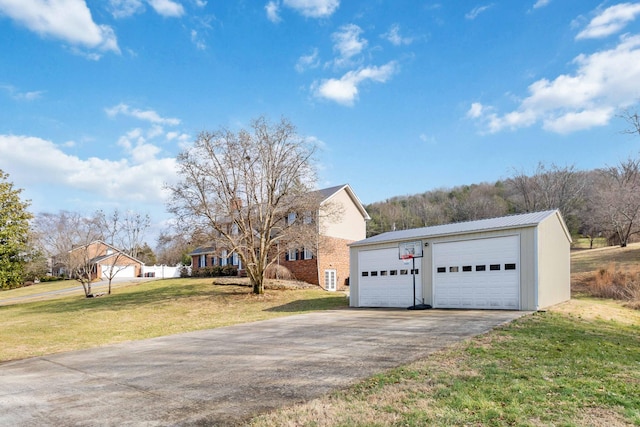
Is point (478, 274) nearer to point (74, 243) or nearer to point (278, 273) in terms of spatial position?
point (278, 273)

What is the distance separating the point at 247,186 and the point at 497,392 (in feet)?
67.5

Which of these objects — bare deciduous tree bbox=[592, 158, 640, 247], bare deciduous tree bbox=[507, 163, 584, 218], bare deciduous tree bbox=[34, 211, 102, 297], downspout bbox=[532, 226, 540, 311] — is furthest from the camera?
bare deciduous tree bbox=[507, 163, 584, 218]

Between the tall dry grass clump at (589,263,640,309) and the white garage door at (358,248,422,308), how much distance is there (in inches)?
394

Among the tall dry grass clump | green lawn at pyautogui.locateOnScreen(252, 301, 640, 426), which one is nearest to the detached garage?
the tall dry grass clump

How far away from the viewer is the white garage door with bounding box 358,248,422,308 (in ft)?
61.4

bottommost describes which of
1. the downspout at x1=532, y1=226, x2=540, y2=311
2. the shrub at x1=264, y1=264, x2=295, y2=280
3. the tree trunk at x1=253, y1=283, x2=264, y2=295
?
the tree trunk at x1=253, y1=283, x2=264, y2=295

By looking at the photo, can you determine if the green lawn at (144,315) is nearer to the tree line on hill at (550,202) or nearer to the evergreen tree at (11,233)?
the evergreen tree at (11,233)

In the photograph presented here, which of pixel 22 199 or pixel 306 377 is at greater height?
pixel 22 199

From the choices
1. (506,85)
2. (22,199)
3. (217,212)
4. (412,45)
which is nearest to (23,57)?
(217,212)

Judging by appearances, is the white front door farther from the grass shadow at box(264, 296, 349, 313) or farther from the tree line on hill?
the tree line on hill

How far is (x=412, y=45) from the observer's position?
17.9m

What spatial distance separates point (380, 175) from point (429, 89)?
25.2 feet

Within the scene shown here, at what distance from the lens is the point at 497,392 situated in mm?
5266

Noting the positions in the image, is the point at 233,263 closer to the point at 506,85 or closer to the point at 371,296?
the point at 371,296
